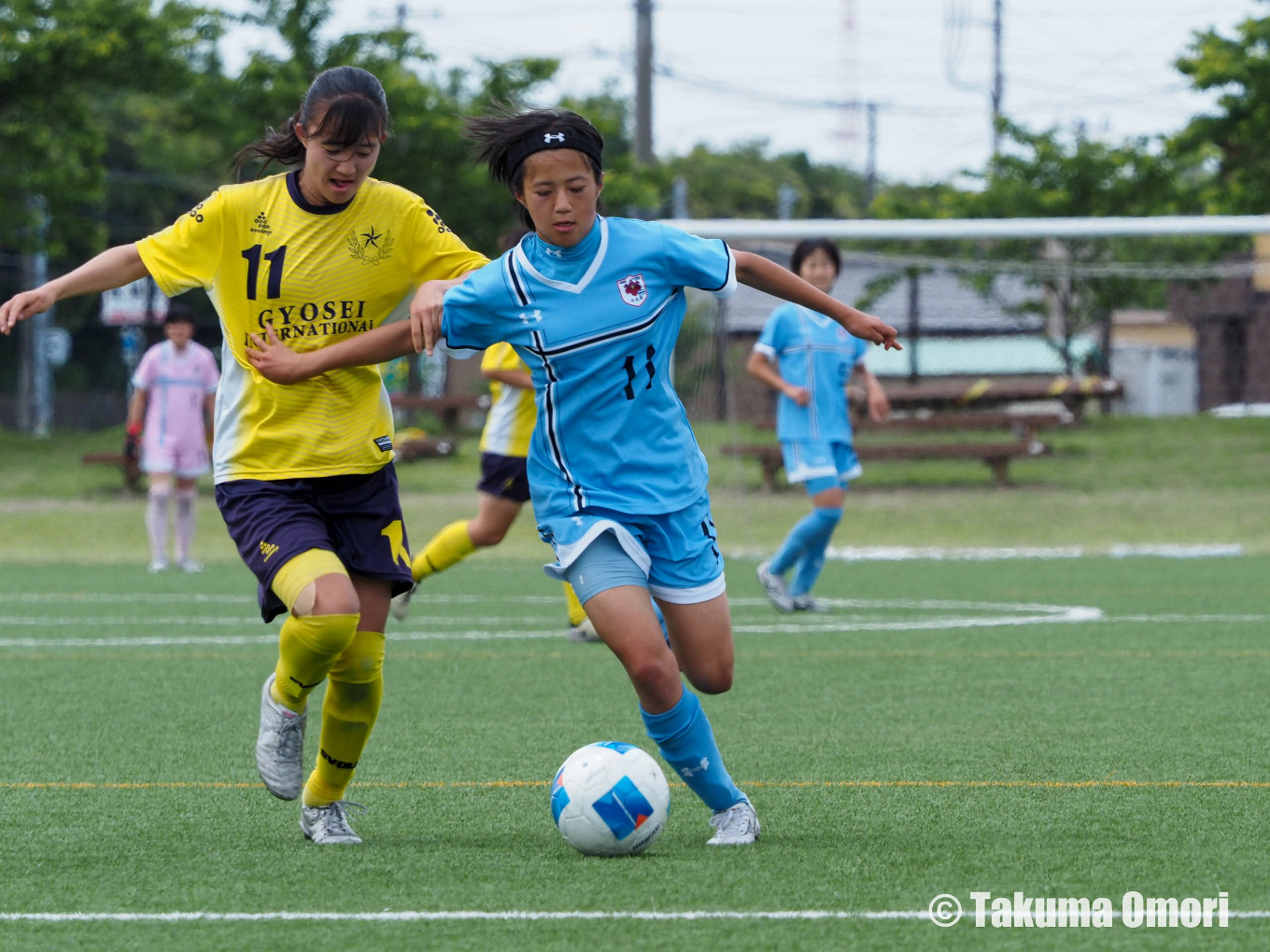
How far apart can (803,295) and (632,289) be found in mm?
458

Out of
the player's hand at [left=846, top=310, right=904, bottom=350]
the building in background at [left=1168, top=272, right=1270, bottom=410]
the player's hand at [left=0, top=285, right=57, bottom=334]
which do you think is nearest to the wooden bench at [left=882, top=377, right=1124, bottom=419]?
the building in background at [left=1168, top=272, right=1270, bottom=410]

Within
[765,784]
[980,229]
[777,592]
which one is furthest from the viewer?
[980,229]

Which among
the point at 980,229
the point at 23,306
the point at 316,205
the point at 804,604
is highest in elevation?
the point at 980,229

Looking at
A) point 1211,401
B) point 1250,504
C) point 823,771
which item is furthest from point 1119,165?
point 823,771

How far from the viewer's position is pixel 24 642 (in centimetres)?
869

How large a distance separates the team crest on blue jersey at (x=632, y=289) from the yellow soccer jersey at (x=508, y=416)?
14.5 feet

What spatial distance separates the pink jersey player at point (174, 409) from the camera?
41.3 ft

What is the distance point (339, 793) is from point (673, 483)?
3.97 feet

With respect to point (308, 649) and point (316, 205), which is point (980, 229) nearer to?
point (316, 205)

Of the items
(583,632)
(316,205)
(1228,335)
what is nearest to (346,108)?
(316,205)

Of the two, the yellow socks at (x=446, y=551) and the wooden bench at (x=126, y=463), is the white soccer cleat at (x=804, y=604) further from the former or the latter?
the wooden bench at (x=126, y=463)

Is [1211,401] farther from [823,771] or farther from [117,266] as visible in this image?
[117,266]

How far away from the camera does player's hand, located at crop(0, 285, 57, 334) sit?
4074 millimetres

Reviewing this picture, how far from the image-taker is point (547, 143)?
400 centimetres
